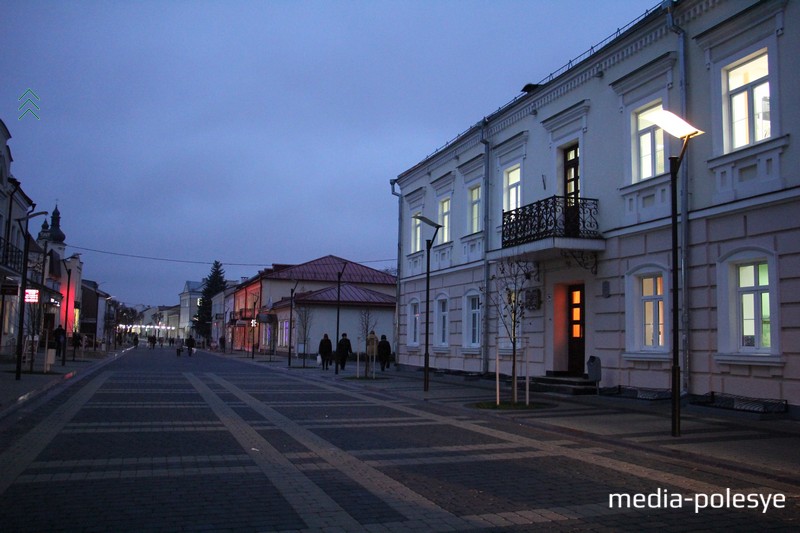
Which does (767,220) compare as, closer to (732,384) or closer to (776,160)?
(776,160)

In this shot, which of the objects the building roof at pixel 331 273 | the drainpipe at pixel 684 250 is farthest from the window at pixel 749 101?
the building roof at pixel 331 273

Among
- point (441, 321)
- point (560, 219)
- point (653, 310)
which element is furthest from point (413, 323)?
point (653, 310)

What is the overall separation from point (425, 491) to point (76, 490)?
139 inches

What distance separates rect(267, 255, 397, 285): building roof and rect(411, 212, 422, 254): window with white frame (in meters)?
28.2

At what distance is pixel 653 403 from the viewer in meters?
15.8

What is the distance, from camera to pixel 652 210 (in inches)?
647

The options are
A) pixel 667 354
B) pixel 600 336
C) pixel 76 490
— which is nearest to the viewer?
pixel 76 490

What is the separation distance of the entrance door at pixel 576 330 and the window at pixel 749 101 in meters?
6.70

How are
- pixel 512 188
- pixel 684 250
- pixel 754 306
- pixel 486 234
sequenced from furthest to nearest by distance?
pixel 486 234 < pixel 512 188 < pixel 684 250 < pixel 754 306

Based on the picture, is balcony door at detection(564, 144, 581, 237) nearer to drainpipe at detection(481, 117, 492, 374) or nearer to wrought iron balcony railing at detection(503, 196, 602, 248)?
wrought iron balcony railing at detection(503, 196, 602, 248)

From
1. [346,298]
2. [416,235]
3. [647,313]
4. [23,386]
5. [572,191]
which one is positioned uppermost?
[416,235]

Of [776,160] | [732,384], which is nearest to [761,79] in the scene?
[776,160]

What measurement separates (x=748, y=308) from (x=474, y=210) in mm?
12742

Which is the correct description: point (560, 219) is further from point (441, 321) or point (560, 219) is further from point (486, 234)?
point (441, 321)
